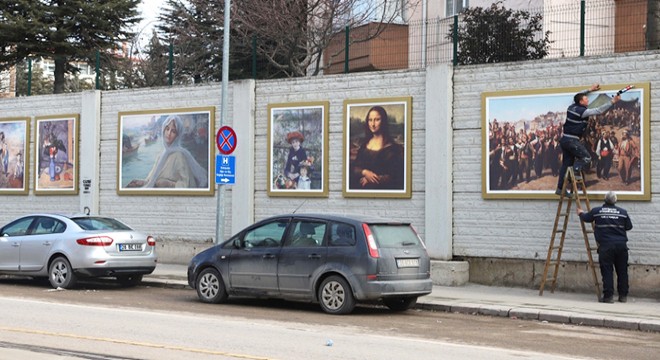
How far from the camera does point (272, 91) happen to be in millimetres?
21312

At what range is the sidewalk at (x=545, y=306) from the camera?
45.1ft

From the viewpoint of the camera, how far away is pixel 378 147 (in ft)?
64.4

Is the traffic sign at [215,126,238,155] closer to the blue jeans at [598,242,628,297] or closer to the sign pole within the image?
the sign pole

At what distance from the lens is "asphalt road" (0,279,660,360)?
10906 millimetres

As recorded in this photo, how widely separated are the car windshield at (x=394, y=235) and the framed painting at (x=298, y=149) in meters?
5.99

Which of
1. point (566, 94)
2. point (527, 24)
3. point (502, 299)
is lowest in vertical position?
point (502, 299)

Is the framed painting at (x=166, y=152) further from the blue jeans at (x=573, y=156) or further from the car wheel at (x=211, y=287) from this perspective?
the blue jeans at (x=573, y=156)

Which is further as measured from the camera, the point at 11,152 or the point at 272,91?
the point at 11,152

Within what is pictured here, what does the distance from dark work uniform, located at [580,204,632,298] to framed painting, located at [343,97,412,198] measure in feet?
15.3

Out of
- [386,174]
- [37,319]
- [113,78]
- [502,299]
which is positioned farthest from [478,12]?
[113,78]

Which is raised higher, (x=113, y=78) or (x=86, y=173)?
(x=113, y=78)

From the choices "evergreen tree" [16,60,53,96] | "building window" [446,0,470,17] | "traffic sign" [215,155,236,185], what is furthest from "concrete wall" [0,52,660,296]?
"evergreen tree" [16,60,53,96]

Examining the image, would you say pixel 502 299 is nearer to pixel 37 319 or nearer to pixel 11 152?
pixel 37 319

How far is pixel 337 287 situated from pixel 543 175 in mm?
5625
